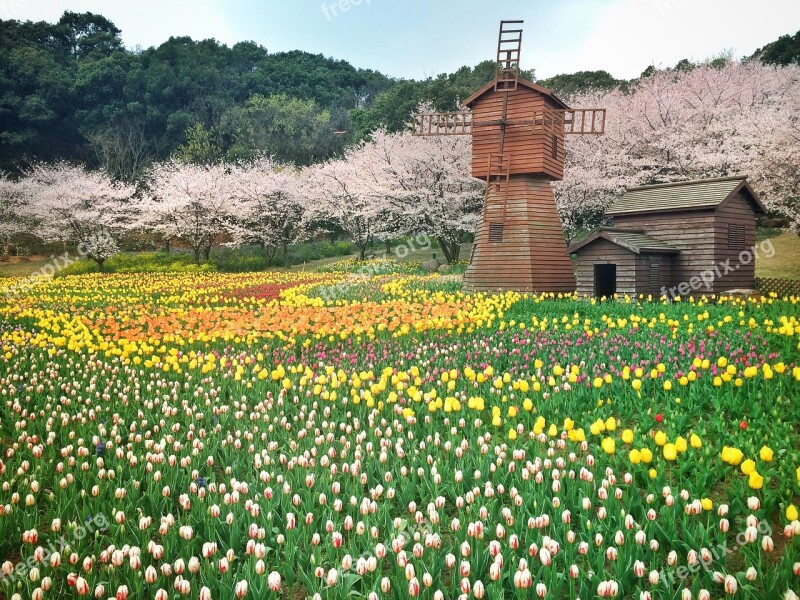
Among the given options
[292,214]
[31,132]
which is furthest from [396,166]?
[31,132]

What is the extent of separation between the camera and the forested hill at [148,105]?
170 ft

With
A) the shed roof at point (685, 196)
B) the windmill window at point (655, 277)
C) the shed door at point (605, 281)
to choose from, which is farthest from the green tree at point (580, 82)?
the windmill window at point (655, 277)

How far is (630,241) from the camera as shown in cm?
1744

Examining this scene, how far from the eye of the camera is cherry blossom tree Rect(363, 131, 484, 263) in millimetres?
32562

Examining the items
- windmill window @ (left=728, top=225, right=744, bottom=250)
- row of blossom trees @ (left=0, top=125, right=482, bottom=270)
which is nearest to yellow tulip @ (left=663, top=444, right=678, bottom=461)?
windmill window @ (left=728, top=225, right=744, bottom=250)

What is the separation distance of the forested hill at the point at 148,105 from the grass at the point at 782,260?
826 inches

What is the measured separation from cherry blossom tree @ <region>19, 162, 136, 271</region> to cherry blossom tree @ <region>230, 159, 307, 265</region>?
27.0 feet

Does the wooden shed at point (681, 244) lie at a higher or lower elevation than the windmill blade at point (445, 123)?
lower

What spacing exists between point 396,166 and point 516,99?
14.0m

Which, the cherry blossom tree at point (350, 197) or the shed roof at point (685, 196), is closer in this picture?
the shed roof at point (685, 196)

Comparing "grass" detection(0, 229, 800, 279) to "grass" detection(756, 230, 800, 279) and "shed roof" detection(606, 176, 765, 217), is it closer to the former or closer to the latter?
"grass" detection(756, 230, 800, 279)

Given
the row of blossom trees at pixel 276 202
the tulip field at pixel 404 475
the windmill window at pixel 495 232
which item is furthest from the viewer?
the row of blossom trees at pixel 276 202

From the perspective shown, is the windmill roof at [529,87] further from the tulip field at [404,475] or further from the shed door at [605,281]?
the tulip field at [404,475]

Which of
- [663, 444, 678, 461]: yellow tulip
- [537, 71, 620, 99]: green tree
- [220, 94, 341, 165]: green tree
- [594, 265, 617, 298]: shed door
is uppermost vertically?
[537, 71, 620, 99]: green tree
